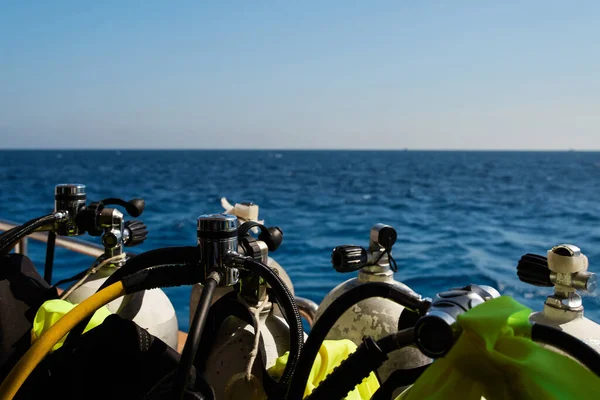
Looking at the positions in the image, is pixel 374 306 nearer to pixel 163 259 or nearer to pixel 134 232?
pixel 163 259

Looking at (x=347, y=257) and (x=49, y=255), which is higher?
(x=347, y=257)

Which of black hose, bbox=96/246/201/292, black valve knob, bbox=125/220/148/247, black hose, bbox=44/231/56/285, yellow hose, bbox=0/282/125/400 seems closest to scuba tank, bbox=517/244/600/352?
black hose, bbox=96/246/201/292

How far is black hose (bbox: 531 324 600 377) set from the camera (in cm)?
48

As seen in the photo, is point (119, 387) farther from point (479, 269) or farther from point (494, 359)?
point (479, 269)

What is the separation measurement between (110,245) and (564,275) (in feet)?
2.78

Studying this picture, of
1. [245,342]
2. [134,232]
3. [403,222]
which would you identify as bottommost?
[403,222]

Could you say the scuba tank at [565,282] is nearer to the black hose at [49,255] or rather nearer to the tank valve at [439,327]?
the tank valve at [439,327]

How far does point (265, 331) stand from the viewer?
3.10ft

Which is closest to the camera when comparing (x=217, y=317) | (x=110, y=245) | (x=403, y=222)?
(x=217, y=317)

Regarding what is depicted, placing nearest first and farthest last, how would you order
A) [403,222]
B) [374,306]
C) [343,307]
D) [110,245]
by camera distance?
1. [343,307]
2. [374,306]
3. [110,245]
4. [403,222]

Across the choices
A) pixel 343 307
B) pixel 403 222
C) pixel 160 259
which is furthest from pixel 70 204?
pixel 403 222

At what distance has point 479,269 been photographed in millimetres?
8234

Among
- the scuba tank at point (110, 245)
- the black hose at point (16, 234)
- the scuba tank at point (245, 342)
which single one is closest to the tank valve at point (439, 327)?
the scuba tank at point (245, 342)

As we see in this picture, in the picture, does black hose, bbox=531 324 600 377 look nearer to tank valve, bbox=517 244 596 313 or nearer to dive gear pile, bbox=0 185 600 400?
dive gear pile, bbox=0 185 600 400
